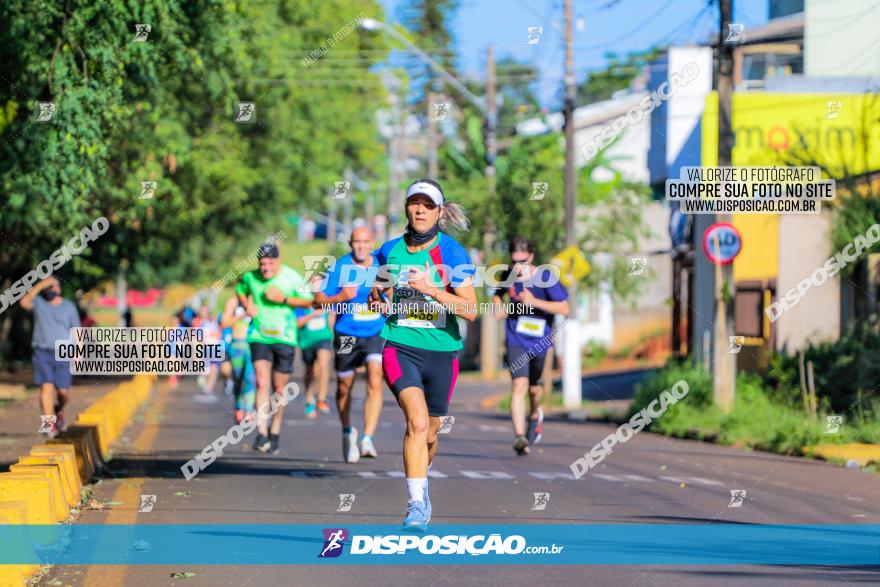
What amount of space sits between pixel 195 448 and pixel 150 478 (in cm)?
391

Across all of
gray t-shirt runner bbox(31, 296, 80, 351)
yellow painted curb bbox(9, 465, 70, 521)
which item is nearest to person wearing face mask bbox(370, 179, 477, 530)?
yellow painted curb bbox(9, 465, 70, 521)

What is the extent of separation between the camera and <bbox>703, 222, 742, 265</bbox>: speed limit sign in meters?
19.8

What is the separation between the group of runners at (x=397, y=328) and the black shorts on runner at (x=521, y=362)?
1 cm

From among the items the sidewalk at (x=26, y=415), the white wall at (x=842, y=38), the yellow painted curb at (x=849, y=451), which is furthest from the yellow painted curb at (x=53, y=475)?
the white wall at (x=842, y=38)

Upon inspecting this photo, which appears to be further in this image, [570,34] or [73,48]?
[570,34]

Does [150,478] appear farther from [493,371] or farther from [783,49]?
[493,371]

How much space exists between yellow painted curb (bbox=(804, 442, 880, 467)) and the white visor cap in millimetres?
8172

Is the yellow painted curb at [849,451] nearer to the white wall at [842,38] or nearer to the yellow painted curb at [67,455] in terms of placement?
the yellow painted curb at [67,455]

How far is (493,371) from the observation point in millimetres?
43125

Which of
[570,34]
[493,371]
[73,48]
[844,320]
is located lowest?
[493,371]

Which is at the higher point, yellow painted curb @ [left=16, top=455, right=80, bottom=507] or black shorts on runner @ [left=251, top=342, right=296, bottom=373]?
black shorts on runner @ [left=251, top=342, right=296, bottom=373]

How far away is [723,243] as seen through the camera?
19891mm

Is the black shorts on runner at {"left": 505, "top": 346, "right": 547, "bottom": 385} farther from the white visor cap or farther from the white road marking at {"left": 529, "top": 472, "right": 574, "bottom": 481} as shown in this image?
the white visor cap

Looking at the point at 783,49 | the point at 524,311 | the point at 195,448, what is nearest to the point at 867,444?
the point at 524,311
